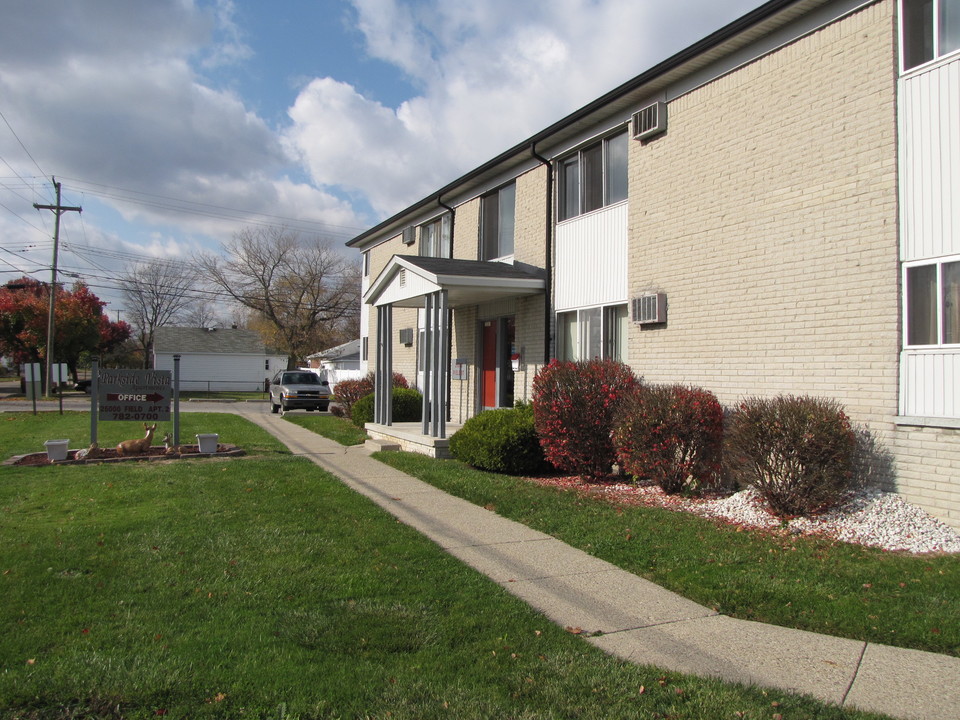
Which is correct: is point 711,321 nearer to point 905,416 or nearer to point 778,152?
point 778,152

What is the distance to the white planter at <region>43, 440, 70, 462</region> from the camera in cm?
1191

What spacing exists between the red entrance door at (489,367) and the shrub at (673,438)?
22.3 feet

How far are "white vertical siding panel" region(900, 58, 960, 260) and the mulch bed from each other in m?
11.0

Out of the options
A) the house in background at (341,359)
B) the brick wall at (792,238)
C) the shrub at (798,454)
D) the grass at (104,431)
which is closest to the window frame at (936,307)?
the brick wall at (792,238)

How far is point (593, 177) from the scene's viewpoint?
13094mm

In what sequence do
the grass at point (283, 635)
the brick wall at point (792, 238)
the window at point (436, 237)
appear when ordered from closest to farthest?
1. the grass at point (283, 635)
2. the brick wall at point (792, 238)
3. the window at point (436, 237)

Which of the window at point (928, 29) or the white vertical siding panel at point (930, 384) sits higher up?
the window at point (928, 29)

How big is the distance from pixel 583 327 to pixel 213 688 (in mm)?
10020

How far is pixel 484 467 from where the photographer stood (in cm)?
1148

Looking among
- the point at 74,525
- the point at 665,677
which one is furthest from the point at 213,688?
the point at 74,525

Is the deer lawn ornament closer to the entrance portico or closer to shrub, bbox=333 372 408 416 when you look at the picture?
the entrance portico

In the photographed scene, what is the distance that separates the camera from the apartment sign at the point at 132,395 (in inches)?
505

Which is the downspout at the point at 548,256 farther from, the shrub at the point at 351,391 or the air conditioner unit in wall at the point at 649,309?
the shrub at the point at 351,391

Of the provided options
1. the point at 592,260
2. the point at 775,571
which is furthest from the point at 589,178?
the point at 775,571
